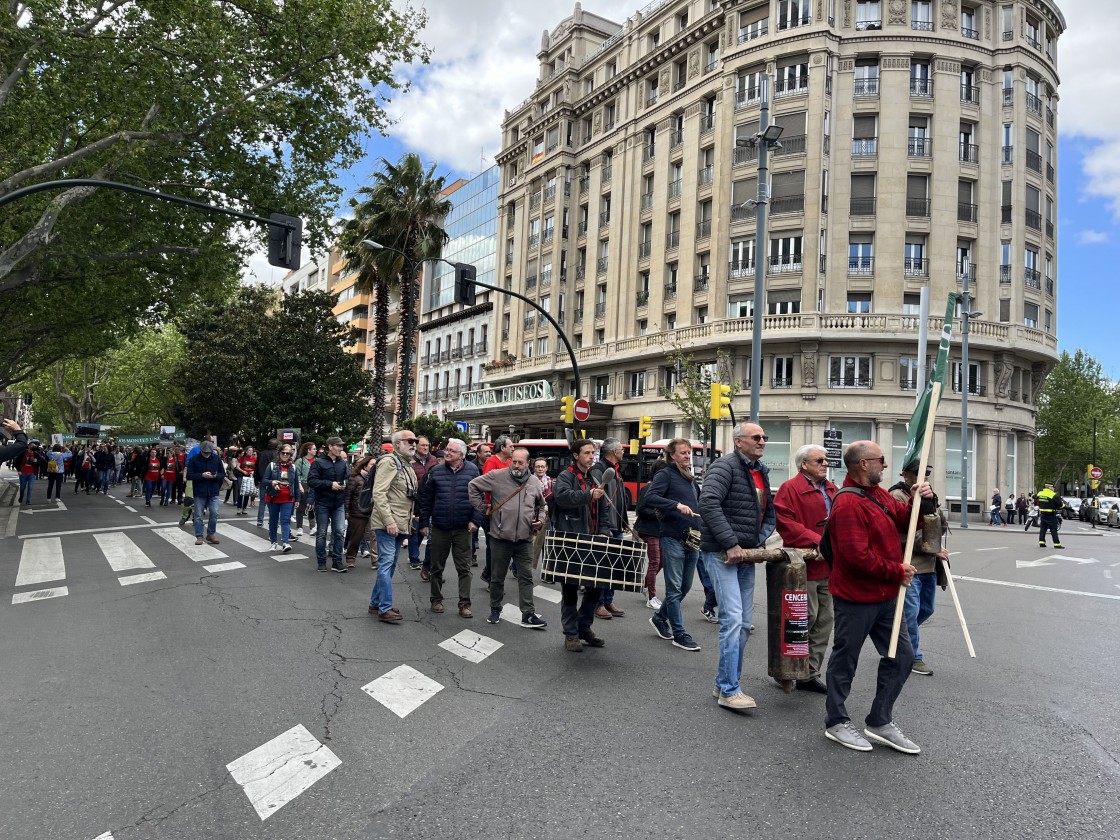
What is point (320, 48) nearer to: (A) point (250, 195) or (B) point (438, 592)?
(A) point (250, 195)

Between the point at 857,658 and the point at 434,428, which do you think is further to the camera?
the point at 434,428

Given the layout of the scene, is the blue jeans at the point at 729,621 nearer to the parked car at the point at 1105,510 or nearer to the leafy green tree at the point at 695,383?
the leafy green tree at the point at 695,383

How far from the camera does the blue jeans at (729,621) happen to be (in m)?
5.12

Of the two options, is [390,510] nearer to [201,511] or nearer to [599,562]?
[599,562]

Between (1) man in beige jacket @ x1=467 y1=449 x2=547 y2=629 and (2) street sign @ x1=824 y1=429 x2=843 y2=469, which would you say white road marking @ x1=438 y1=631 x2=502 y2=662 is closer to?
(1) man in beige jacket @ x1=467 y1=449 x2=547 y2=629

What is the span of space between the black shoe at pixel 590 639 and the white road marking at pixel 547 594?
2370 millimetres

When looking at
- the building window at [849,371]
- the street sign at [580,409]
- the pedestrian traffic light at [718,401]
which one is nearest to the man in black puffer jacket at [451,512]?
the street sign at [580,409]

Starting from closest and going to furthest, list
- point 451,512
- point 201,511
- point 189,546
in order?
point 451,512 → point 189,546 → point 201,511

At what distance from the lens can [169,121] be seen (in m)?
16.0

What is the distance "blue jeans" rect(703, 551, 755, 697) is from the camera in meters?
5.12

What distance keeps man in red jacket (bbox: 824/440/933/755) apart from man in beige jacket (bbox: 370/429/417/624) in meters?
4.41

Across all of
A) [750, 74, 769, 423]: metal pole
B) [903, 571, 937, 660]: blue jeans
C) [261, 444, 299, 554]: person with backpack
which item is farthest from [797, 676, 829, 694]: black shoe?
[750, 74, 769, 423]: metal pole

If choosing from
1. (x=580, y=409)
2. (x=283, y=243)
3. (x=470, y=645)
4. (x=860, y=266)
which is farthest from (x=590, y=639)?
(x=860, y=266)

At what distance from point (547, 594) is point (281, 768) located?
5882mm
